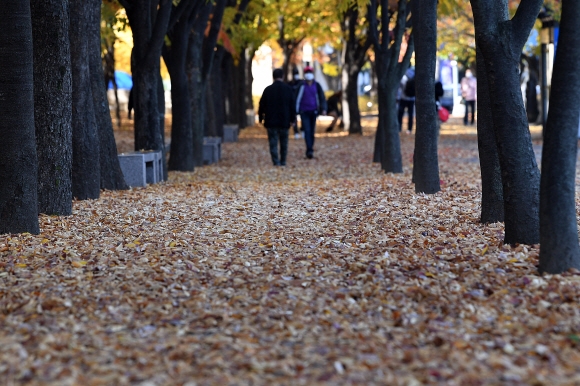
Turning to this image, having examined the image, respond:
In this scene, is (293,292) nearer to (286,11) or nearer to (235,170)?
(235,170)

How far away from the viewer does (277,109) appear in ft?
62.1

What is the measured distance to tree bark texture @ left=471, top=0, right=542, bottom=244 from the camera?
748 cm

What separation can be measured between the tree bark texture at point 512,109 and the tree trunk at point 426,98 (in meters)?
4.41

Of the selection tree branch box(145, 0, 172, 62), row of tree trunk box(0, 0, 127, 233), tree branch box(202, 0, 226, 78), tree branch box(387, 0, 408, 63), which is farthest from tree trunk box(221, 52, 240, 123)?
row of tree trunk box(0, 0, 127, 233)

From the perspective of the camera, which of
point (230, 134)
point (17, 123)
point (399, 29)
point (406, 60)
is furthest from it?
point (230, 134)

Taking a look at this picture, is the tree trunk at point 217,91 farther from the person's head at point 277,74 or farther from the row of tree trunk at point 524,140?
the row of tree trunk at point 524,140

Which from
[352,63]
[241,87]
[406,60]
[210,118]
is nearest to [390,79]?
[406,60]

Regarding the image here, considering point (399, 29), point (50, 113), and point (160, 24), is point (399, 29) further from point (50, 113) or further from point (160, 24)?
point (50, 113)

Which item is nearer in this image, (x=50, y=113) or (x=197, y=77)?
(x=50, y=113)

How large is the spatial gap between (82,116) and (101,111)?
118 centimetres

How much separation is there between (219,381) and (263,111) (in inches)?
577

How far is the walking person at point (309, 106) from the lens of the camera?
826 inches

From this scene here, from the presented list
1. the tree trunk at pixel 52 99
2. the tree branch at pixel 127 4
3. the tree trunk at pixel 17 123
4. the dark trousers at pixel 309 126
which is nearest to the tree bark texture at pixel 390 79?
the tree branch at pixel 127 4

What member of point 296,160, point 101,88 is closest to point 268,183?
point 101,88
